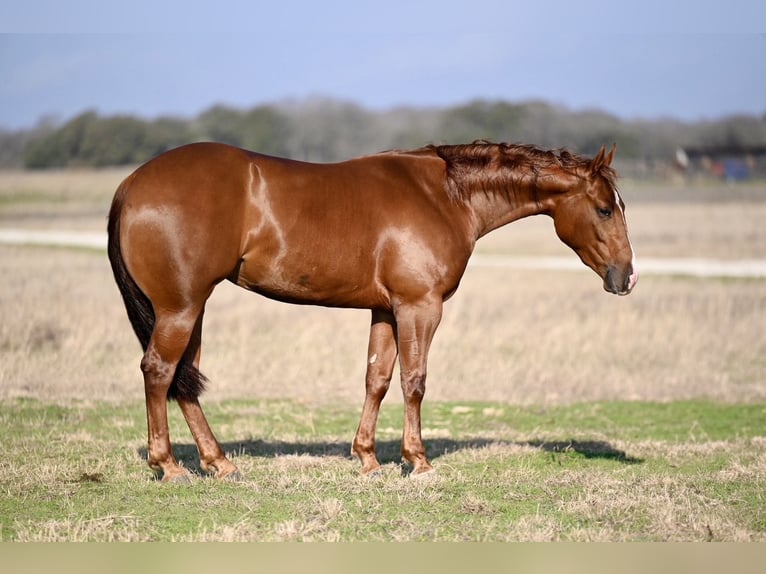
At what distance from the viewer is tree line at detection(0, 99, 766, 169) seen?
54.4m

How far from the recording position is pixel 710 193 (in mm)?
55281

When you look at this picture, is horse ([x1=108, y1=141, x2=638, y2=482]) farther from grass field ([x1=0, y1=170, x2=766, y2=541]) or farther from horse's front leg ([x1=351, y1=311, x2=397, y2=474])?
grass field ([x1=0, y1=170, x2=766, y2=541])

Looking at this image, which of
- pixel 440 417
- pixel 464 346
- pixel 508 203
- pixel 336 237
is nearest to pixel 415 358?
pixel 336 237

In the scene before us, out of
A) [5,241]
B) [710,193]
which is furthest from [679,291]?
[710,193]

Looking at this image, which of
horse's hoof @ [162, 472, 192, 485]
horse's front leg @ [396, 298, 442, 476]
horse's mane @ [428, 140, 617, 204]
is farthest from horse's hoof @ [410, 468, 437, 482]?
horse's mane @ [428, 140, 617, 204]

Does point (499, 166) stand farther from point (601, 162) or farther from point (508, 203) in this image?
point (601, 162)

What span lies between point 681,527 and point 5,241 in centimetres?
2679

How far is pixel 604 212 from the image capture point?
782 cm

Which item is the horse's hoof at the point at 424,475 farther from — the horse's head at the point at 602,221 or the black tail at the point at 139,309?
the horse's head at the point at 602,221

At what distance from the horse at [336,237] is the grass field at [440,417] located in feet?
2.51

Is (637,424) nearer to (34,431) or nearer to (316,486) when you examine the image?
(316,486)

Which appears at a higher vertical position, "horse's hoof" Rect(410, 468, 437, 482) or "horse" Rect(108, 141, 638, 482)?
"horse" Rect(108, 141, 638, 482)

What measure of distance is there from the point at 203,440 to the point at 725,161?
7433 centimetres

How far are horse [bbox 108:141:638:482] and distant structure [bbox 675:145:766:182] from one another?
212ft
